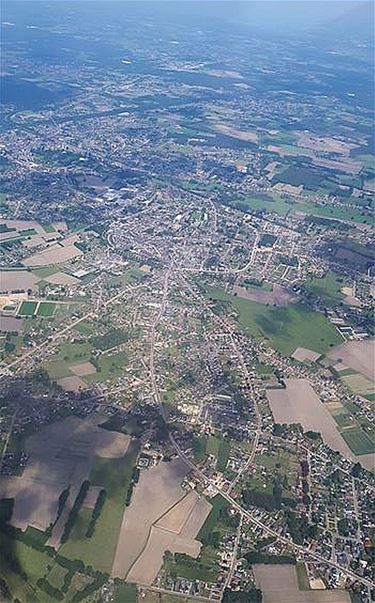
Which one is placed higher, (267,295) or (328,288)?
(328,288)

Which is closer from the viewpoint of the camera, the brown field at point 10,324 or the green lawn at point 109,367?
the green lawn at point 109,367

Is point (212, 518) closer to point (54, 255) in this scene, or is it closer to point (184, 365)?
point (184, 365)

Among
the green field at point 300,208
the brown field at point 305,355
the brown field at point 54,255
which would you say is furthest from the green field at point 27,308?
the green field at point 300,208

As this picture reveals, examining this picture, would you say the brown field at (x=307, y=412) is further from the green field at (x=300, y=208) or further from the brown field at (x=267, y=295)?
the green field at (x=300, y=208)

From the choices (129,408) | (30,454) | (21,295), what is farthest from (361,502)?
(21,295)

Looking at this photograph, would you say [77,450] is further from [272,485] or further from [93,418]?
[272,485]

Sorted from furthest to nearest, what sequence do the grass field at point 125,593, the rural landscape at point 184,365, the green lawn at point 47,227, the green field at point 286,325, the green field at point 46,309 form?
the green lawn at point 47,227 → the green field at point 46,309 → the green field at point 286,325 → the rural landscape at point 184,365 → the grass field at point 125,593

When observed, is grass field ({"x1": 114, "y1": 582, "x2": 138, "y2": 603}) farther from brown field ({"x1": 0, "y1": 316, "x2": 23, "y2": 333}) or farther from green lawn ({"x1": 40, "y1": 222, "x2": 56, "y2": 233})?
green lawn ({"x1": 40, "y1": 222, "x2": 56, "y2": 233})

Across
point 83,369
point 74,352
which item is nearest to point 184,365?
point 83,369
